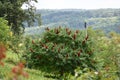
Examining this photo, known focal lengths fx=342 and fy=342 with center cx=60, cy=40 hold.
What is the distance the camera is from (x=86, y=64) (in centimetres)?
1886

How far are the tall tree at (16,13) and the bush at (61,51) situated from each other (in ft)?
61.4

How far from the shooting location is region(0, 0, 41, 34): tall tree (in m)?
39.0

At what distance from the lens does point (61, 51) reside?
720 inches

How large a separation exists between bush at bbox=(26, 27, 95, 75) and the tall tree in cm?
1872

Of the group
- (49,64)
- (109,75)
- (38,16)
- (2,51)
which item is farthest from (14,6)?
(2,51)

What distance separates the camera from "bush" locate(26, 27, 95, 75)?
18.5m

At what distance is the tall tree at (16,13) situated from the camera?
3897cm

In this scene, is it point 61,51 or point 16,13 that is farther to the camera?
point 16,13

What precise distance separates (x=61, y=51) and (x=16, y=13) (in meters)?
24.1

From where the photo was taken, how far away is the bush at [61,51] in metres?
18.5

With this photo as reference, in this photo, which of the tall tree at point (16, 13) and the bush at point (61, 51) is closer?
the bush at point (61, 51)

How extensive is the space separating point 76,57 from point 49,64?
1.73 metres

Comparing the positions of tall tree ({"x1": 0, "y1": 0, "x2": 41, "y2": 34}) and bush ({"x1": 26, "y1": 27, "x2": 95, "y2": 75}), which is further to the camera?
tall tree ({"x1": 0, "y1": 0, "x2": 41, "y2": 34})

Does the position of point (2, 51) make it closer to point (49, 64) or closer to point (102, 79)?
point (102, 79)
